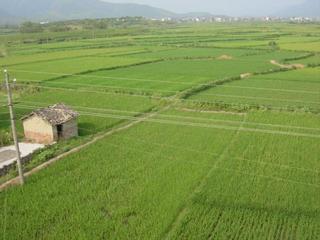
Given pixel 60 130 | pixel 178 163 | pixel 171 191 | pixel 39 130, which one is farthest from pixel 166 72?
pixel 171 191

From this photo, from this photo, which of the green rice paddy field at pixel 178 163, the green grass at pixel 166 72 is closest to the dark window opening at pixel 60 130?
the green rice paddy field at pixel 178 163

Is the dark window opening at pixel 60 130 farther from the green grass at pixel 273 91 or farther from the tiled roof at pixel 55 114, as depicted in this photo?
the green grass at pixel 273 91

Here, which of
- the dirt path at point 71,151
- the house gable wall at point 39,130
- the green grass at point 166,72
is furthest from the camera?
the green grass at point 166,72

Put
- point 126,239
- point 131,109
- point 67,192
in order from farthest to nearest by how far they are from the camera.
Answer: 1. point 131,109
2. point 67,192
3. point 126,239

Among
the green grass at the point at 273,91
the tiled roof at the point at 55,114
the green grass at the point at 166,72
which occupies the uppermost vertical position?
the tiled roof at the point at 55,114

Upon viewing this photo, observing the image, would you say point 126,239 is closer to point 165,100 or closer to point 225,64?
point 165,100

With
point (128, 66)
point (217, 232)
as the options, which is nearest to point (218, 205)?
point (217, 232)

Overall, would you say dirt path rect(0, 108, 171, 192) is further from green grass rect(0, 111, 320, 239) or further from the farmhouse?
the farmhouse
